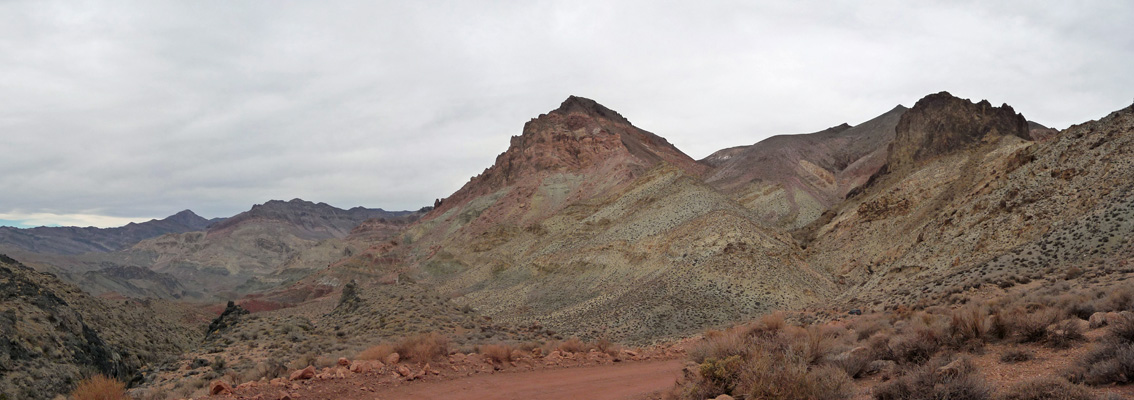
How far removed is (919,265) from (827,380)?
25.2 meters

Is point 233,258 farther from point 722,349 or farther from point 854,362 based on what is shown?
point 854,362

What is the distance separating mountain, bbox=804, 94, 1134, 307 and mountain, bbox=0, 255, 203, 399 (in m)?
24.1

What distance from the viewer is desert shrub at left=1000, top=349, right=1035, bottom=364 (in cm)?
774

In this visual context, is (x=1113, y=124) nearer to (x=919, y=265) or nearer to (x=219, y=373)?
(x=919, y=265)

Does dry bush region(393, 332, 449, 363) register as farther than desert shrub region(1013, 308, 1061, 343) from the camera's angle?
Yes

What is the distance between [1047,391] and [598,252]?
40.6 metres

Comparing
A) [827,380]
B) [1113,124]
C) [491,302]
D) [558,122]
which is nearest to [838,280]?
[1113,124]

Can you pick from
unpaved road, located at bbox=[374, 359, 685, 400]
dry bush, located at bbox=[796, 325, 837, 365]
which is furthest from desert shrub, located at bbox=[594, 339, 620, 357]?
dry bush, located at bbox=[796, 325, 837, 365]

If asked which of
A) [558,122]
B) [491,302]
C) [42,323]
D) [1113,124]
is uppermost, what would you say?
[558,122]

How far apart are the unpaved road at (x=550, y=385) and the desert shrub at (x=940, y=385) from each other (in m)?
4.67

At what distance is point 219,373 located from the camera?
14594mm

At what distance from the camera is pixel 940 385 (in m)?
6.30

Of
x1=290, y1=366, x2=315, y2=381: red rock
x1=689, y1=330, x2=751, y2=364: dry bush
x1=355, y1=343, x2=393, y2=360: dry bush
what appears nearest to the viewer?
x1=689, y1=330, x2=751, y2=364: dry bush

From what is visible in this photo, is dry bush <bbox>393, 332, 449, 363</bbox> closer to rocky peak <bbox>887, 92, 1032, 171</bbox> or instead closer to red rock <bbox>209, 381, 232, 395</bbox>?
red rock <bbox>209, 381, 232, 395</bbox>
